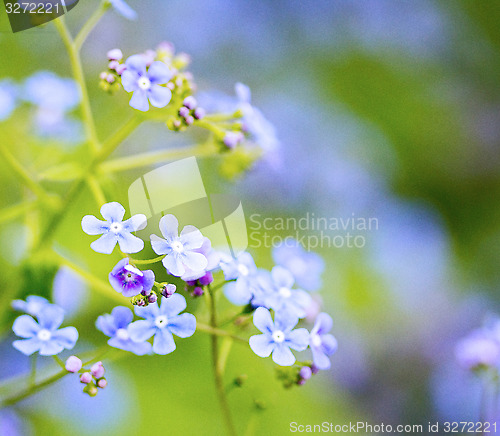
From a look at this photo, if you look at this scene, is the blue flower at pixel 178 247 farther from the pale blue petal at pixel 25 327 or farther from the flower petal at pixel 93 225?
the pale blue petal at pixel 25 327

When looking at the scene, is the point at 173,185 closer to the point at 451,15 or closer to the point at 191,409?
the point at 191,409

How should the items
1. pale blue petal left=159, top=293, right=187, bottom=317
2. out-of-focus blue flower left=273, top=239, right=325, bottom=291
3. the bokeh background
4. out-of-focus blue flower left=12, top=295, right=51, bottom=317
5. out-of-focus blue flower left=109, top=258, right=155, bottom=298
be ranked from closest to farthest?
1. out-of-focus blue flower left=109, top=258, right=155, bottom=298
2. pale blue petal left=159, top=293, right=187, bottom=317
3. out-of-focus blue flower left=12, top=295, right=51, bottom=317
4. out-of-focus blue flower left=273, top=239, right=325, bottom=291
5. the bokeh background

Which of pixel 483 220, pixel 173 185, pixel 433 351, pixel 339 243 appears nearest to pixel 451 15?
pixel 483 220

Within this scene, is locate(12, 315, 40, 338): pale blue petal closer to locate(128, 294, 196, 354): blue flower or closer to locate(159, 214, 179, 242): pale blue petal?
locate(128, 294, 196, 354): blue flower

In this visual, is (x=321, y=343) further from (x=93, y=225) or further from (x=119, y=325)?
(x=93, y=225)

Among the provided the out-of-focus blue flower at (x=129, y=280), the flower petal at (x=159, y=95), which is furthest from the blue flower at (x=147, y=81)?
the out-of-focus blue flower at (x=129, y=280)

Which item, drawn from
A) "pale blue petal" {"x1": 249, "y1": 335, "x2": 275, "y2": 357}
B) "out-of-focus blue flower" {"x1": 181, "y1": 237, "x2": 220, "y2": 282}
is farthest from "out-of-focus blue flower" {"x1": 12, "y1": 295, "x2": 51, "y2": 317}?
"pale blue petal" {"x1": 249, "y1": 335, "x2": 275, "y2": 357}
